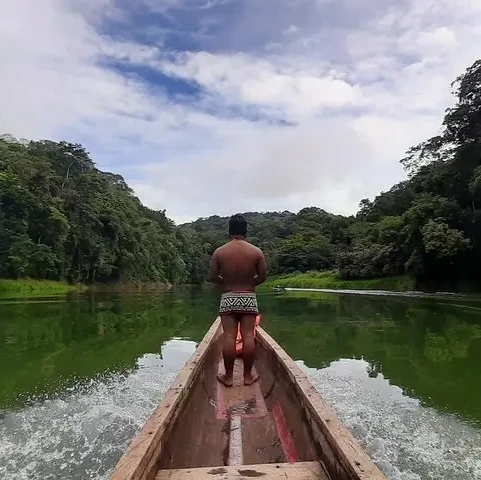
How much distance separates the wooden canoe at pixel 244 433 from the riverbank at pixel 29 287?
96.8 ft

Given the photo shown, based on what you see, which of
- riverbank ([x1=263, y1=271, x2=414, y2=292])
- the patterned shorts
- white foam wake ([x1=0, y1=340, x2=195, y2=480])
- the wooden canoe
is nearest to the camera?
the wooden canoe

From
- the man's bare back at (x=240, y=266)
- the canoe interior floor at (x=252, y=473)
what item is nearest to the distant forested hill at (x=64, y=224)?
the man's bare back at (x=240, y=266)

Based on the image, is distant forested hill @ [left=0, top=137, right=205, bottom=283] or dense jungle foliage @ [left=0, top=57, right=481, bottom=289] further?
distant forested hill @ [left=0, top=137, right=205, bottom=283]

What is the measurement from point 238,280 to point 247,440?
1.44 m

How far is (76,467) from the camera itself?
4.29m

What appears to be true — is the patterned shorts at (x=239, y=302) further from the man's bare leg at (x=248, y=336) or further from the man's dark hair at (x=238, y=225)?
the man's dark hair at (x=238, y=225)

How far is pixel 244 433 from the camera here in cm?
419

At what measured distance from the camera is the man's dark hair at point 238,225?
4902 mm

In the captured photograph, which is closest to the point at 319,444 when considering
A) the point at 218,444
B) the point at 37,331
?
the point at 218,444

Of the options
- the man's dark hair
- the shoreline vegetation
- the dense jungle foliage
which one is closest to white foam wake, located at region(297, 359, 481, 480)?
the man's dark hair

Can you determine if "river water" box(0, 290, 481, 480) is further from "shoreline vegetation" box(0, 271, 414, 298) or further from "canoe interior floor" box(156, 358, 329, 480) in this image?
"shoreline vegetation" box(0, 271, 414, 298)

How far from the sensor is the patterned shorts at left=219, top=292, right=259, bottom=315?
4738 mm

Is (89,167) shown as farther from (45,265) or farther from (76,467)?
(76,467)

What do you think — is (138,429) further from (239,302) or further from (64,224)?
(64,224)
